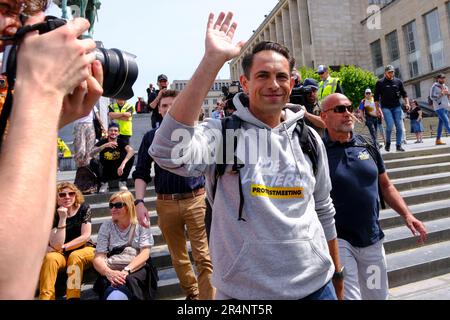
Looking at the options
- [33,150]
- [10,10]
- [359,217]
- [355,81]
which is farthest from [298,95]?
[355,81]

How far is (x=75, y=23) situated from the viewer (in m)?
0.91

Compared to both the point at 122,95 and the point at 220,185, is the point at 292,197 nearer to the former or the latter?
the point at 220,185

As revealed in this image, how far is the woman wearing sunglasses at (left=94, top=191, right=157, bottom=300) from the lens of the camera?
351 centimetres

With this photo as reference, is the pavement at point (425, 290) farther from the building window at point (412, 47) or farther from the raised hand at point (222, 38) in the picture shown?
the building window at point (412, 47)

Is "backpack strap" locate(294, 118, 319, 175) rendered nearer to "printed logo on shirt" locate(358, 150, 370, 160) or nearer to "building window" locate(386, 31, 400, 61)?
"printed logo on shirt" locate(358, 150, 370, 160)

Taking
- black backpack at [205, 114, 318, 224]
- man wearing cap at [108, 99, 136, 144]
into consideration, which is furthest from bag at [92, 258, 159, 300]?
man wearing cap at [108, 99, 136, 144]

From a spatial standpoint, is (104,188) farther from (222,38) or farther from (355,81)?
(355,81)

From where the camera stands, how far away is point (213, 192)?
184cm

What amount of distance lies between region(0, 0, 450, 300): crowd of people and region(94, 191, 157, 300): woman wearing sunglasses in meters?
0.01

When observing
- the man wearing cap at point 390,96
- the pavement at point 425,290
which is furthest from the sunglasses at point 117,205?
the man wearing cap at point 390,96

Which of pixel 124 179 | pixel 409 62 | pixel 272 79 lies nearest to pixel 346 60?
pixel 409 62

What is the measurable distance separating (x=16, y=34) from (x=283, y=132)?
1.31 metres

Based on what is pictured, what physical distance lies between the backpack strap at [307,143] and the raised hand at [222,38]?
1.90ft

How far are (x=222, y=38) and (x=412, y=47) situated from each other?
46700 mm
